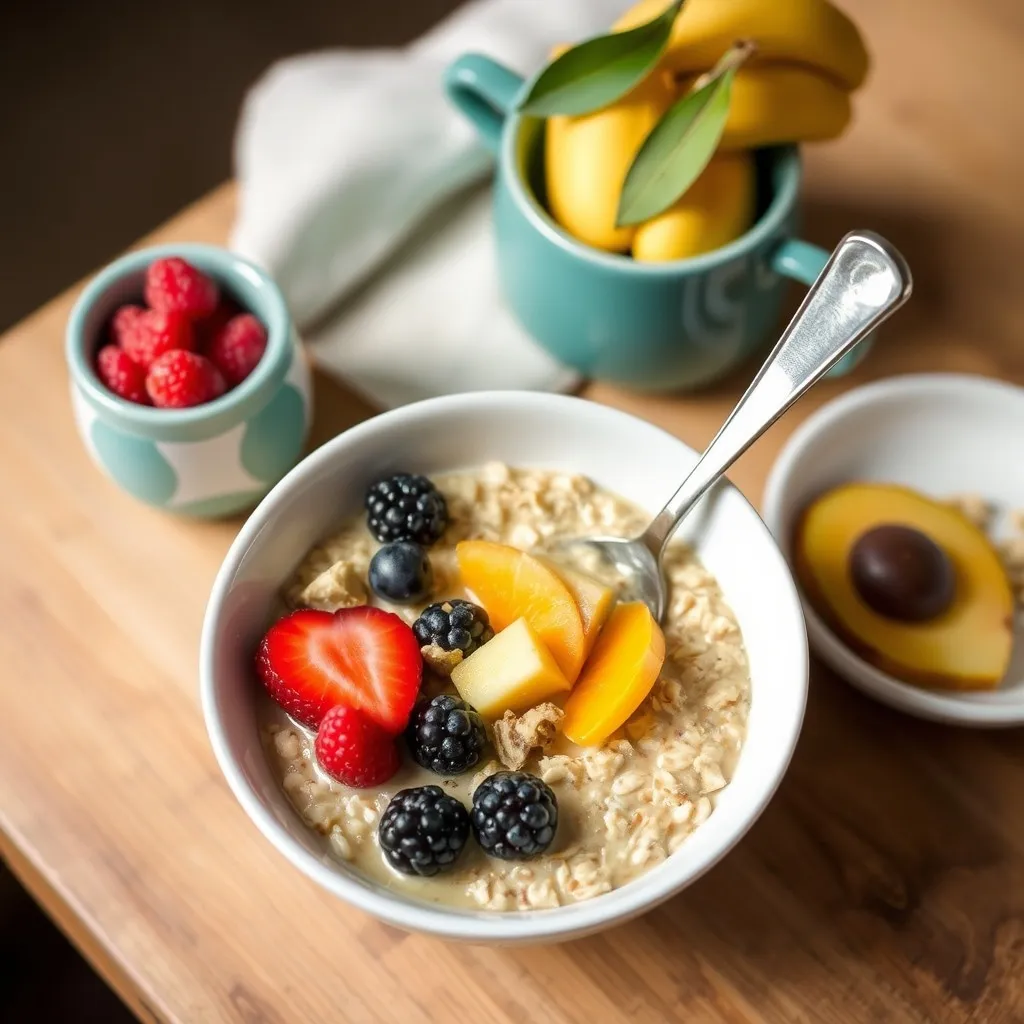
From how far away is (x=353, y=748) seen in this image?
2.67 ft

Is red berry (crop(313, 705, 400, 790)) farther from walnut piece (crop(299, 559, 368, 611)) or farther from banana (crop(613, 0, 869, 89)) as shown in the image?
banana (crop(613, 0, 869, 89))

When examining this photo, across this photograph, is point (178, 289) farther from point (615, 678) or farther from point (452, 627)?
point (615, 678)

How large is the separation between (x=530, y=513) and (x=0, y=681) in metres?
0.46

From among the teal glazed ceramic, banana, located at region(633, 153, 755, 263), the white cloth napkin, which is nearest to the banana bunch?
banana, located at region(633, 153, 755, 263)

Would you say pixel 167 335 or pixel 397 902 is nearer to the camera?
pixel 397 902

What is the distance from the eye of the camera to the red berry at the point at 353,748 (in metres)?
0.81

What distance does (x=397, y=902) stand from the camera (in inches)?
29.7

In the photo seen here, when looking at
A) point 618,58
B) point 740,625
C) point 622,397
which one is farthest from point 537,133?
point 740,625

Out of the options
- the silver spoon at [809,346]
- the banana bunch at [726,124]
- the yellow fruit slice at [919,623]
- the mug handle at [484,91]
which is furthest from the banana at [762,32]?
the yellow fruit slice at [919,623]

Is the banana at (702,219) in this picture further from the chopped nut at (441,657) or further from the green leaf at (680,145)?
the chopped nut at (441,657)

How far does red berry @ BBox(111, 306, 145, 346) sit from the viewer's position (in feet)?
3.29

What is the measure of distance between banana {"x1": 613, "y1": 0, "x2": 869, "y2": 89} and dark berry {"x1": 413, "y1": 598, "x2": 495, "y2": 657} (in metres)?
0.51

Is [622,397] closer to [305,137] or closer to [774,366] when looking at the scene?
[774,366]

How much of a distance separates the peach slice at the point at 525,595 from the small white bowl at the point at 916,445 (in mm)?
239
